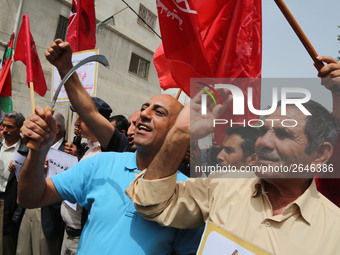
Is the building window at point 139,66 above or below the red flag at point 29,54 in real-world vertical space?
above

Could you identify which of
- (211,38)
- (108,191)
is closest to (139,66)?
(211,38)

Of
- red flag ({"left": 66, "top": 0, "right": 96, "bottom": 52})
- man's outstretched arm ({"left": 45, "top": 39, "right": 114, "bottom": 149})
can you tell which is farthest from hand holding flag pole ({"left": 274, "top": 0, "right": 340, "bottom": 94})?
red flag ({"left": 66, "top": 0, "right": 96, "bottom": 52})

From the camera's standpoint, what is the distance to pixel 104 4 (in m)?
10.6

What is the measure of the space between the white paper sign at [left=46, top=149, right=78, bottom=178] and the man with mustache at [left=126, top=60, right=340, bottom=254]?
125 cm

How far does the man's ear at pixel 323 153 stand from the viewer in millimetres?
1413

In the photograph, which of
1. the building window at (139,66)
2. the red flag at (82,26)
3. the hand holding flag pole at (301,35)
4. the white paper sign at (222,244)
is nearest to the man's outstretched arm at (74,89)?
the white paper sign at (222,244)

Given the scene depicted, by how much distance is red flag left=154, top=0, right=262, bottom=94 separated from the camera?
5.59 feet

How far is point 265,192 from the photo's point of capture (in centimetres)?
134

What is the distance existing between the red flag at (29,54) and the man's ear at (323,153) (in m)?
2.62

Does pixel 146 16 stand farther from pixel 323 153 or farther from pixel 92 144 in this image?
pixel 323 153

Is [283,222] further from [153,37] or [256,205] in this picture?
[153,37]

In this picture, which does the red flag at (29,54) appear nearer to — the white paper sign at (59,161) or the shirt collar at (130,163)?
the white paper sign at (59,161)

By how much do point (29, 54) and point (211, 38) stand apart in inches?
85.0

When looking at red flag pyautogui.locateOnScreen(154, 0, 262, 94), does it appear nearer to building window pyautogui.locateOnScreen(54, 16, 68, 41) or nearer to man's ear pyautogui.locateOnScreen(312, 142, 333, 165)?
man's ear pyautogui.locateOnScreen(312, 142, 333, 165)
